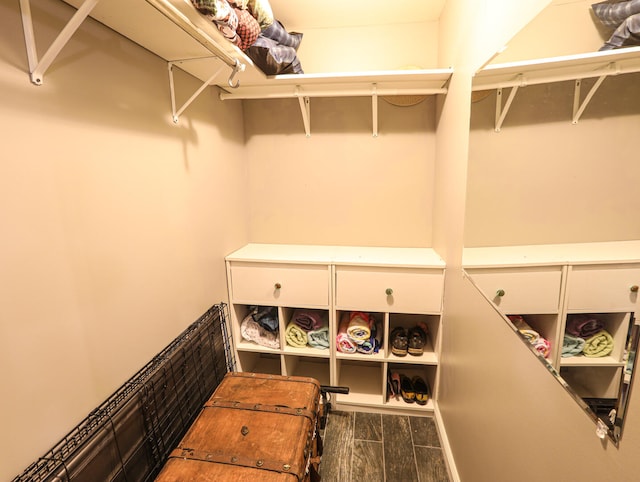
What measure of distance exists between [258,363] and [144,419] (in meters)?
1.22

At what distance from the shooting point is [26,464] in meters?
0.84

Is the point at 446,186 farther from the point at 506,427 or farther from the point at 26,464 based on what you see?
the point at 26,464

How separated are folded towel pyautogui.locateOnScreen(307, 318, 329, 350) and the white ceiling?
6.13 feet

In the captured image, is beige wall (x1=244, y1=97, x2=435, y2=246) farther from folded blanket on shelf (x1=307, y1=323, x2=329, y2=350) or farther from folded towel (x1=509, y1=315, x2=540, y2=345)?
folded towel (x1=509, y1=315, x2=540, y2=345)

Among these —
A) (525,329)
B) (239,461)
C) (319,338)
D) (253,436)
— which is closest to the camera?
(525,329)

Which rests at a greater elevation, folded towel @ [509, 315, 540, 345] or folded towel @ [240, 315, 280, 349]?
folded towel @ [509, 315, 540, 345]

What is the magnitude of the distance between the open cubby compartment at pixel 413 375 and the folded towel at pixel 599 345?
1479 mm

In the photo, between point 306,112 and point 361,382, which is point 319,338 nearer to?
point 361,382

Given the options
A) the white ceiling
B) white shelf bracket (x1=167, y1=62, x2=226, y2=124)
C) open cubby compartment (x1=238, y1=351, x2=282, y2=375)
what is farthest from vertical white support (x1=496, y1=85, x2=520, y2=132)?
open cubby compartment (x1=238, y1=351, x2=282, y2=375)

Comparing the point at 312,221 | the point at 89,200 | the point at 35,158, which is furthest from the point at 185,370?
the point at 312,221

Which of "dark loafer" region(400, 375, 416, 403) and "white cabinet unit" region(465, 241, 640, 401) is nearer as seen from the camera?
"white cabinet unit" region(465, 241, 640, 401)

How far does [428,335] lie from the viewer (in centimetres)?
214

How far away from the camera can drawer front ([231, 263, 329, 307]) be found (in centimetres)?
189

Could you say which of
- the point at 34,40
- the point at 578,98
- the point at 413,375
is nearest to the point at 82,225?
the point at 34,40
